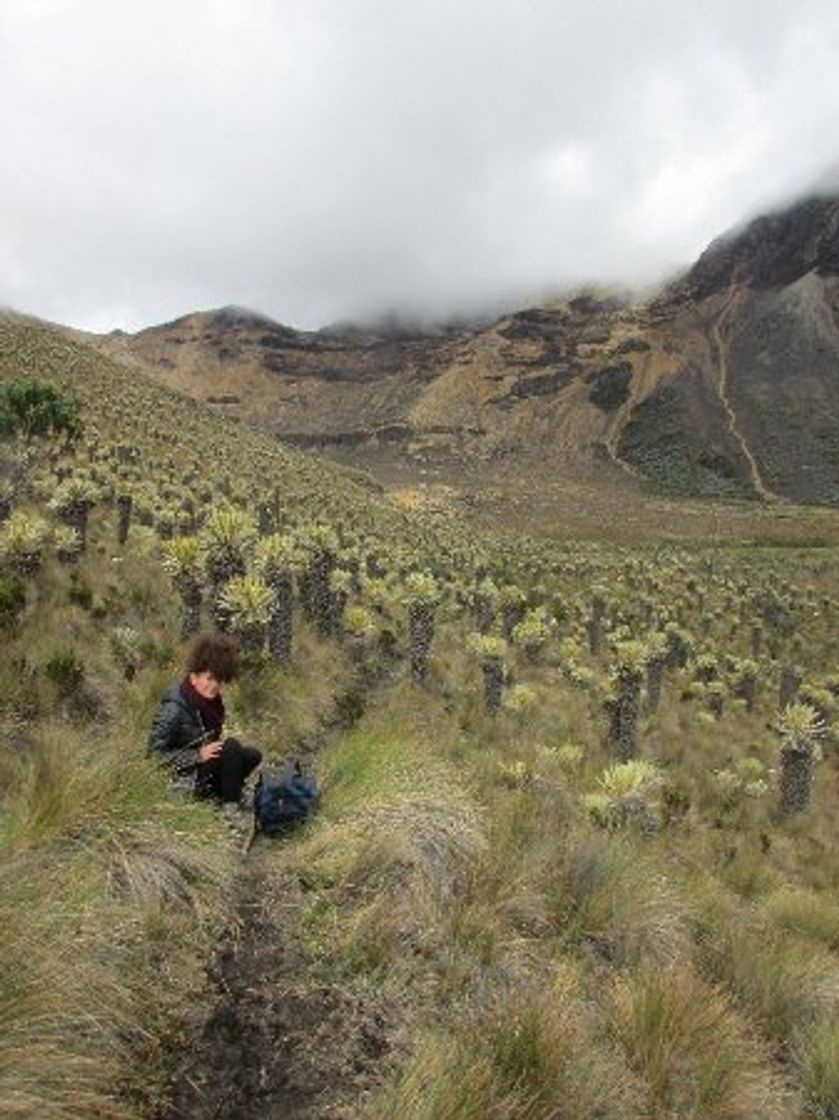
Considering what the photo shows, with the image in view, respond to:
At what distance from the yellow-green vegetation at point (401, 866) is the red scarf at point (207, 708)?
63cm

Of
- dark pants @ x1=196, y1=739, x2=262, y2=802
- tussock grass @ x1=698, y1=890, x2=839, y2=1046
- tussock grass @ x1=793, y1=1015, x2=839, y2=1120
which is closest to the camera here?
tussock grass @ x1=793, y1=1015, x2=839, y2=1120

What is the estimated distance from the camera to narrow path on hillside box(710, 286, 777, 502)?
14038cm

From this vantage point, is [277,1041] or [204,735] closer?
[277,1041]

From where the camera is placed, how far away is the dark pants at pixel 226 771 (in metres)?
6.74

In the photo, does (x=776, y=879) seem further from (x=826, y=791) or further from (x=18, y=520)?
(x=826, y=791)

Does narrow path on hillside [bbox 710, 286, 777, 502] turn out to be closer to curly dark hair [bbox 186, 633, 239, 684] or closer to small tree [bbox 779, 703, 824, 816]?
small tree [bbox 779, 703, 824, 816]

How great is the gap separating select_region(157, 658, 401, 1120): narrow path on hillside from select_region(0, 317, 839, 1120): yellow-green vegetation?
85 mm

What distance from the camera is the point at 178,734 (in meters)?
6.82

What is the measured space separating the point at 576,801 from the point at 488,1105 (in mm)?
8365

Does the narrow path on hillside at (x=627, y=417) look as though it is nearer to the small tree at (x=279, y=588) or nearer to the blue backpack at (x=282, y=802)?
the small tree at (x=279, y=588)

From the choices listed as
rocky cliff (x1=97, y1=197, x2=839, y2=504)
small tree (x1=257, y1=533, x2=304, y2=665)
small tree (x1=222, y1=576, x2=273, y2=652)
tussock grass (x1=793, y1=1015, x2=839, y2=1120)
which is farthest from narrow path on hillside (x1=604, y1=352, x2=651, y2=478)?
tussock grass (x1=793, y1=1015, x2=839, y2=1120)

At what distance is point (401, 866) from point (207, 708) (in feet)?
7.32

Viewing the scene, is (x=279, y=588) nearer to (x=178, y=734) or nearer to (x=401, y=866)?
(x=178, y=734)

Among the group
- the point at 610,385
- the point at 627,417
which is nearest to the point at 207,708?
the point at 627,417
